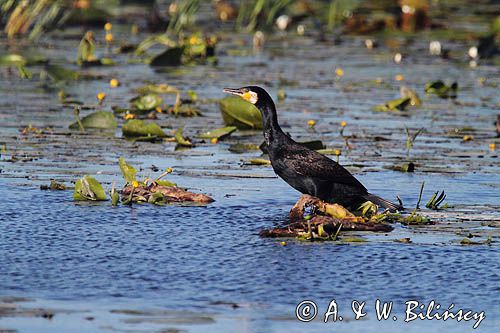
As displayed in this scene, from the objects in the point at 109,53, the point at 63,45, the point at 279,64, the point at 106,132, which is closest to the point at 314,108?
the point at 106,132

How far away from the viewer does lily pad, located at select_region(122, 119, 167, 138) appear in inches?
487

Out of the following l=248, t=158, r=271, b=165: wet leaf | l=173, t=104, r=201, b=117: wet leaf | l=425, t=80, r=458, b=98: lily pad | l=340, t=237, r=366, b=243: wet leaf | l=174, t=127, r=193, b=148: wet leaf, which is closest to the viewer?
l=340, t=237, r=366, b=243: wet leaf

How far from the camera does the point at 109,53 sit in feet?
66.0

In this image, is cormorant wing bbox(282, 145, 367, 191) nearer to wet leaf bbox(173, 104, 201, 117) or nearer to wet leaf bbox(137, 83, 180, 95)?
wet leaf bbox(173, 104, 201, 117)

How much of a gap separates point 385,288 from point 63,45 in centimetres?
1472

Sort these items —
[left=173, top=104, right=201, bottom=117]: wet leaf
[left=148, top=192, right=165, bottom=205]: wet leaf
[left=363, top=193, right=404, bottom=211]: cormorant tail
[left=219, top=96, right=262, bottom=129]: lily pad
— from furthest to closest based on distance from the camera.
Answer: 1. [left=173, top=104, right=201, bottom=117]: wet leaf
2. [left=219, top=96, right=262, bottom=129]: lily pad
3. [left=148, top=192, right=165, bottom=205]: wet leaf
4. [left=363, top=193, right=404, bottom=211]: cormorant tail

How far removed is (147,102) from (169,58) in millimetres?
4423

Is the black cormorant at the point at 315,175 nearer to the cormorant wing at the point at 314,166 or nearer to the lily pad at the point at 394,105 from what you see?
the cormorant wing at the point at 314,166

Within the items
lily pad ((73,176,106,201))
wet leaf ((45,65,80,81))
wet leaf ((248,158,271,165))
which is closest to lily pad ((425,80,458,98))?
wet leaf ((45,65,80,81))

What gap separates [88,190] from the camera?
31.1 feet

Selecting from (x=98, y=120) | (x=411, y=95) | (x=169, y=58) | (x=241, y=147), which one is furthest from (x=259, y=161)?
(x=169, y=58)

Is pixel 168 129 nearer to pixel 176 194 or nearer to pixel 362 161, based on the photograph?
pixel 362 161

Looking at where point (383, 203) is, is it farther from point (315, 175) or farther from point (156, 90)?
point (156, 90)

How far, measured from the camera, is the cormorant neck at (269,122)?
31.5ft
